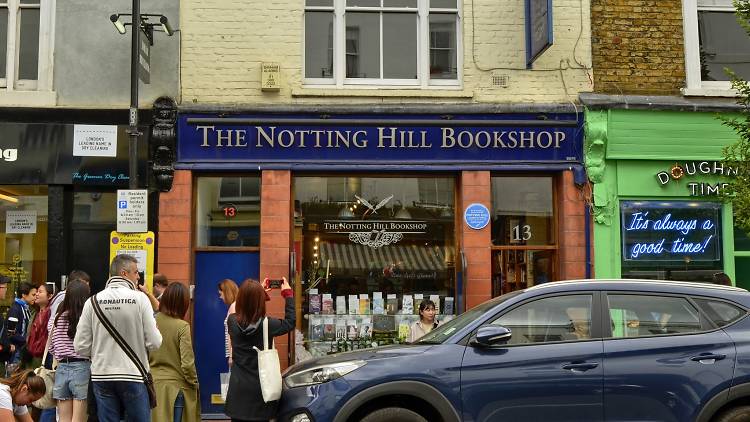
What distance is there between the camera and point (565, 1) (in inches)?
445

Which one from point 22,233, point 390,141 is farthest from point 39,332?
point 390,141

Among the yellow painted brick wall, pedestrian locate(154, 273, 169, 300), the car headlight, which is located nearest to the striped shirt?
pedestrian locate(154, 273, 169, 300)

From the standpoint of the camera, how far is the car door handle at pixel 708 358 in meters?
6.18

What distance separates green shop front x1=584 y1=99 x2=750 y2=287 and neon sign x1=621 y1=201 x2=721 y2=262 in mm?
14

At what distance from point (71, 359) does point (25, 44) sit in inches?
231

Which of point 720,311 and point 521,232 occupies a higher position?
point 521,232

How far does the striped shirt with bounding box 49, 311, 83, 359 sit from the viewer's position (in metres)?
7.16

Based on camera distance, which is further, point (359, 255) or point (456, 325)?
point (359, 255)

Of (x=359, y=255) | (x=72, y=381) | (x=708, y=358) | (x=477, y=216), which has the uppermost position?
(x=477, y=216)

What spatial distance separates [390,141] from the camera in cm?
1098

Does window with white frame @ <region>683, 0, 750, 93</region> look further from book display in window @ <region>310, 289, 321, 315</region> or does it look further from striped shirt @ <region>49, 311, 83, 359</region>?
striped shirt @ <region>49, 311, 83, 359</region>

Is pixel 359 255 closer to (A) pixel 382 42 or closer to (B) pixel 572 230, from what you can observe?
(B) pixel 572 230

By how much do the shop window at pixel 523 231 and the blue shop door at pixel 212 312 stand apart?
11.4 feet

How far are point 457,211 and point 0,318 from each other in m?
6.09
